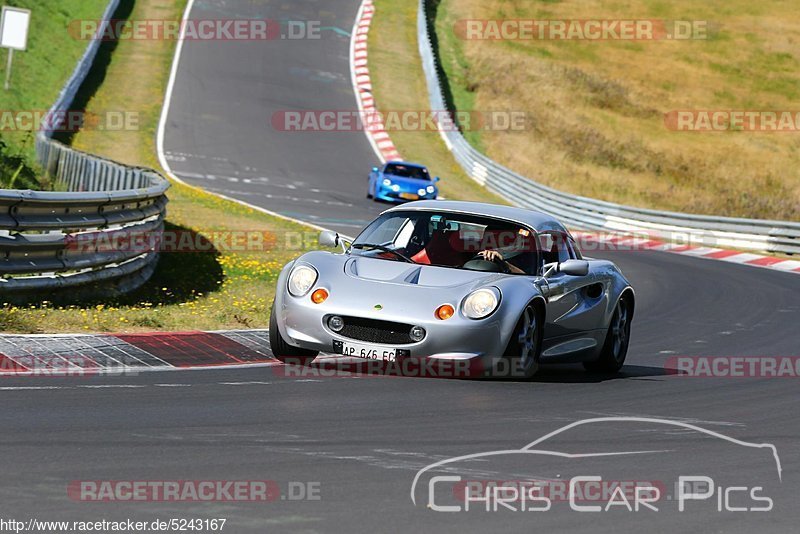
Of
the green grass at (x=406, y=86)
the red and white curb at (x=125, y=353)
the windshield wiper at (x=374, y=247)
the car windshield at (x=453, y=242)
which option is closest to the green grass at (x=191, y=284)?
the red and white curb at (x=125, y=353)

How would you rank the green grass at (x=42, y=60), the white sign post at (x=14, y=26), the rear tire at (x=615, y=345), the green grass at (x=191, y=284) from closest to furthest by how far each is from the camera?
the rear tire at (x=615, y=345) < the green grass at (x=191, y=284) < the white sign post at (x=14, y=26) < the green grass at (x=42, y=60)

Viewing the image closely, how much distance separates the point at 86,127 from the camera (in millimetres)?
35219

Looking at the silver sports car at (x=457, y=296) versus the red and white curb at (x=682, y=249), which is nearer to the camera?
the silver sports car at (x=457, y=296)

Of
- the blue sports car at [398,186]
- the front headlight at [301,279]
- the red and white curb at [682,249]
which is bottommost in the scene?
the red and white curb at [682,249]

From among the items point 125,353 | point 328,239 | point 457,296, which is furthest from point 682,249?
point 125,353

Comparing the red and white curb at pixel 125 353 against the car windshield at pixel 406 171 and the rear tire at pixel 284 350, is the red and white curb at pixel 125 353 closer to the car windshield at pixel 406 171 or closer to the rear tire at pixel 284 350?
the rear tire at pixel 284 350

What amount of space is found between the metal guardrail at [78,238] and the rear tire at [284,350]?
9.80ft

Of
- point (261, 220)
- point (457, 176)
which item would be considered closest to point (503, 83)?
point (457, 176)

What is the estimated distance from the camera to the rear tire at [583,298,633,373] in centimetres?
1076

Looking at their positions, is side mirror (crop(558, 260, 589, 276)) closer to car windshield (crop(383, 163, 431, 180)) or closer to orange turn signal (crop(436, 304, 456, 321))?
orange turn signal (crop(436, 304, 456, 321))

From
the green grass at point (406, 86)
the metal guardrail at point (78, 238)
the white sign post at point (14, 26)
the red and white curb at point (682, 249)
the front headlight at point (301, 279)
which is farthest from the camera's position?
the green grass at point (406, 86)

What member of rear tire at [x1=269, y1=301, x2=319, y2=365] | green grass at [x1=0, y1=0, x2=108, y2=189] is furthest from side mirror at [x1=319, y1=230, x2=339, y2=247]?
green grass at [x1=0, y1=0, x2=108, y2=189]

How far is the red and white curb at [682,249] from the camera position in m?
25.6

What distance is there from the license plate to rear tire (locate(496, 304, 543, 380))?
86cm
